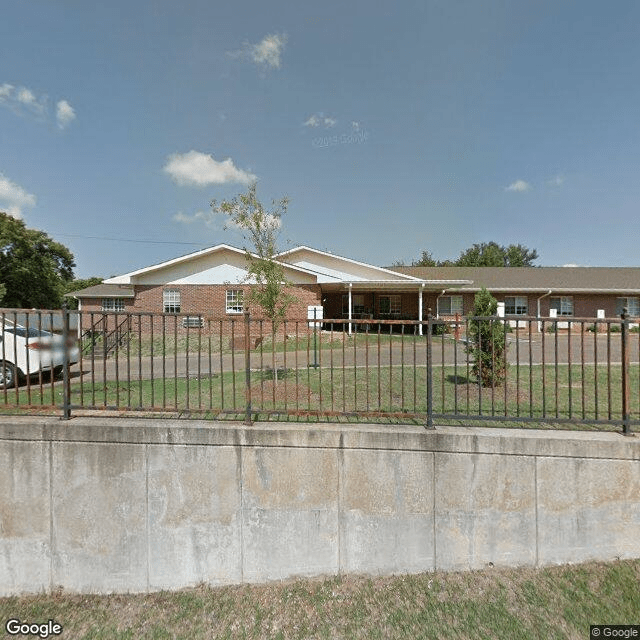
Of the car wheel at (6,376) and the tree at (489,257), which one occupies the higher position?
the tree at (489,257)

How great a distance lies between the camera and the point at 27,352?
11.7 ft

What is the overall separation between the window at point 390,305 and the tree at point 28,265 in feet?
93.1

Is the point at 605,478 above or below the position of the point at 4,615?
above

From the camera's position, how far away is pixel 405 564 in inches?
130

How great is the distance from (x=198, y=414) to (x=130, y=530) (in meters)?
1.24

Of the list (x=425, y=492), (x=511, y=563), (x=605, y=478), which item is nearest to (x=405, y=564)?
(x=425, y=492)

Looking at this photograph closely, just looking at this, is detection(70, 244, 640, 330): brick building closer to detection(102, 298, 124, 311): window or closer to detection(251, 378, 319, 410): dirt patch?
detection(102, 298, 124, 311): window

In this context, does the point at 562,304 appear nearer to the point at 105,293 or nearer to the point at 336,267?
the point at 336,267

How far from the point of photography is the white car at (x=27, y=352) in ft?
11.7

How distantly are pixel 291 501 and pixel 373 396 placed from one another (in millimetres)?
2429

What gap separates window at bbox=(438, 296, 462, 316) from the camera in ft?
77.3

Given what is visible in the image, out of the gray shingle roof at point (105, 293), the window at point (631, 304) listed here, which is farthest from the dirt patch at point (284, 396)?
the window at point (631, 304)

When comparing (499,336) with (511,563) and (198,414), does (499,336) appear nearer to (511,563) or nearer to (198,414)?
(511,563)

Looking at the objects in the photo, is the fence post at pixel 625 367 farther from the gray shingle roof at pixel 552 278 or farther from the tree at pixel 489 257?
the tree at pixel 489 257
